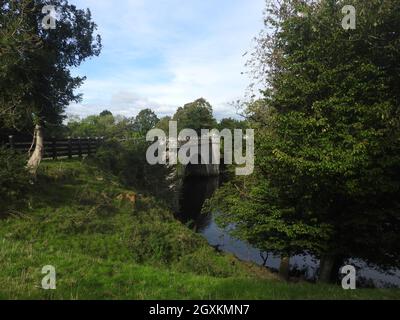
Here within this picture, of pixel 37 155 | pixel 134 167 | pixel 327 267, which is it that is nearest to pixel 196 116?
pixel 134 167

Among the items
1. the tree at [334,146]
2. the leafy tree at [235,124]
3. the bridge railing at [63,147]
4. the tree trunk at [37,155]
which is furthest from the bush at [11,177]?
the leafy tree at [235,124]

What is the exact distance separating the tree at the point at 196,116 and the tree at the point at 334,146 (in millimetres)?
74898

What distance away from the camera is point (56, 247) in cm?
1577

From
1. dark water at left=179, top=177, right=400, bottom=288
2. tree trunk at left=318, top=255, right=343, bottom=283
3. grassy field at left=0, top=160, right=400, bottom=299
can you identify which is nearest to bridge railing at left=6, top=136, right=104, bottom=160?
grassy field at left=0, top=160, right=400, bottom=299

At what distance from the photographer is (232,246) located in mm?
28859

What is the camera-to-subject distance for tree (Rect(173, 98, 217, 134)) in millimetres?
95488

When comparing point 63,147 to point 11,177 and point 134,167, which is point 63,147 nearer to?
point 134,167

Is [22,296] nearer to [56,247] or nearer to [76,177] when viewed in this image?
[56,247]

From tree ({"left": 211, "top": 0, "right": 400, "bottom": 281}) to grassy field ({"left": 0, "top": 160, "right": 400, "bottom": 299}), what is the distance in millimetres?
3252

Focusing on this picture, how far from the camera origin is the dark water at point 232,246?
23.0m

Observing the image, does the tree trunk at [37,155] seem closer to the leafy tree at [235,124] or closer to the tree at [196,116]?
the leafy tree at [235,124]

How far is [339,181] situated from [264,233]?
464cm

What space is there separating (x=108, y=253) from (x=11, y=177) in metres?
5.93
